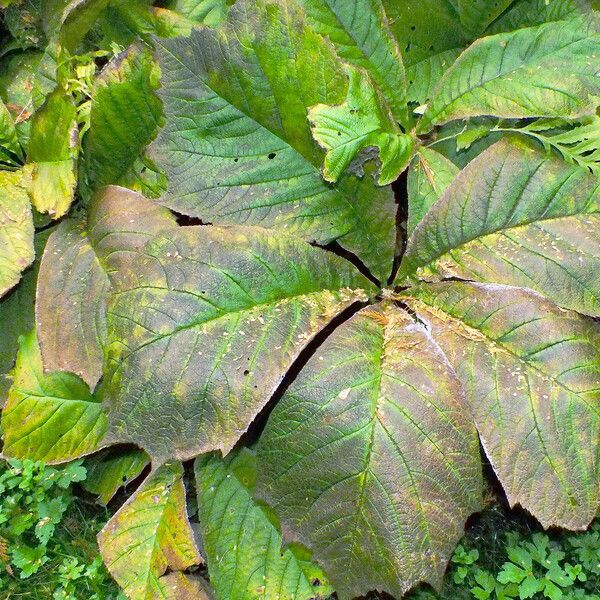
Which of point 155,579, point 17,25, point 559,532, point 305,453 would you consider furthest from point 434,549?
point 17,25

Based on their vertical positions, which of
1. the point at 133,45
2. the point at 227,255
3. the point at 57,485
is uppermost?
the point at 133,45

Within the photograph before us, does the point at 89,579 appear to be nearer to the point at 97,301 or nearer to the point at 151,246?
the point at 97,301

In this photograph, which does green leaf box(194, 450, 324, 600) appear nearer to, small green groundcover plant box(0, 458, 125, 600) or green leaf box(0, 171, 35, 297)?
small green groundcover plant box(0, 458, 125, 600)

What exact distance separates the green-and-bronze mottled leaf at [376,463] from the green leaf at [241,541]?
21 cm

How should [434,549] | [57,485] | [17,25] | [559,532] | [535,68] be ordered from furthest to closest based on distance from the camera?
[17,25], [57,485], [559,532], [535,68], [434,549]

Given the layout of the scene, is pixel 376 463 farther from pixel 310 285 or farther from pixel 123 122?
pixel 123 122

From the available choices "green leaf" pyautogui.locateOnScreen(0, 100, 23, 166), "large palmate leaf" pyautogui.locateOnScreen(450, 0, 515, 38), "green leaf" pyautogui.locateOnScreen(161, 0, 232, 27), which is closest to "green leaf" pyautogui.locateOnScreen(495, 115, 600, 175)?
"large palmate leaf" pyautogui.locateOnScreen(450, 0, 515, 38)

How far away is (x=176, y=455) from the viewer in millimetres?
1424

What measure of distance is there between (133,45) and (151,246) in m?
0.52

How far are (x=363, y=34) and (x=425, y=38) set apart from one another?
0.29 meters

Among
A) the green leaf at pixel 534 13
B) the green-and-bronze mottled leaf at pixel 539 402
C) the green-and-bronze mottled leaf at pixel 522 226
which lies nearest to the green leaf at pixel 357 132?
the green-and-bronze mottled leaf at pixel 522 226

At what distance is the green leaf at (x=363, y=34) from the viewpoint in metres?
1.67

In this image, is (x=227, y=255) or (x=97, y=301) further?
(x=97, y=301)

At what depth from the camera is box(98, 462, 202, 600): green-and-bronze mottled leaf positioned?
5.41 ft
